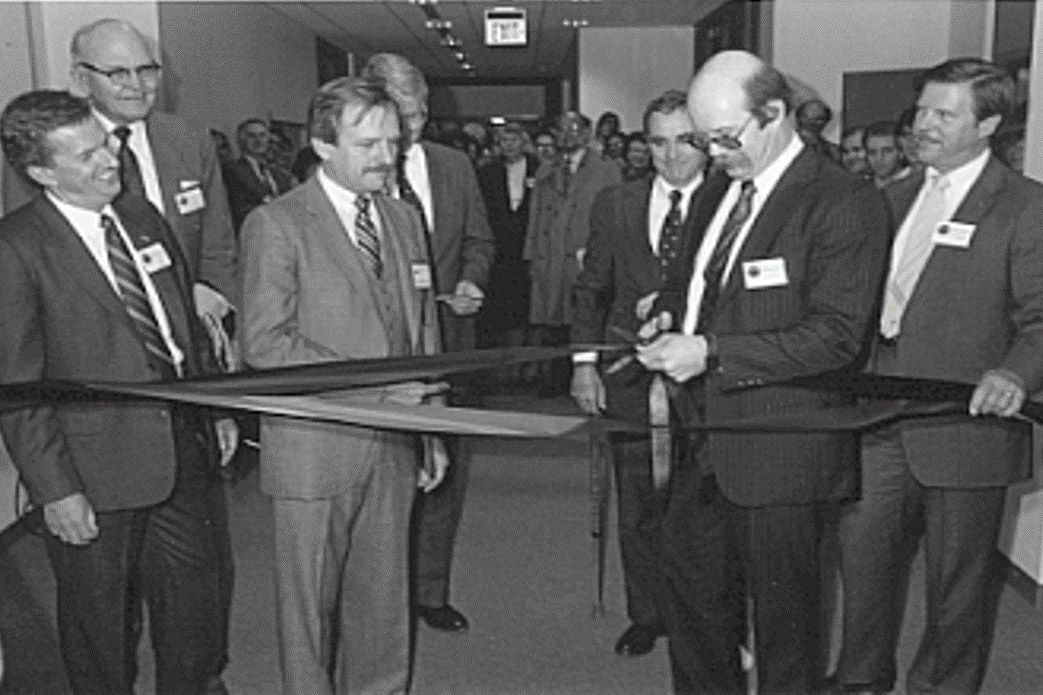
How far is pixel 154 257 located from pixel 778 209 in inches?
57.8

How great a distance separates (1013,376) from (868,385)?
0.33 metres

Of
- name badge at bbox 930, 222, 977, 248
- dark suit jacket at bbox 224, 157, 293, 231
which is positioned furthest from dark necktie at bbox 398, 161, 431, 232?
dark suit jacket at bbox 224, 157, 293, 231

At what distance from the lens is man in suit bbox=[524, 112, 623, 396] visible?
6418 mm

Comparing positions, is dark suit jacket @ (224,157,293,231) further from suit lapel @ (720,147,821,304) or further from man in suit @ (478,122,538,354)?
suit lapel @ (720,147,821,304)

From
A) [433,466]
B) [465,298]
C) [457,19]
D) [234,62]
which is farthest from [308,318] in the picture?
Answer: [457,19]

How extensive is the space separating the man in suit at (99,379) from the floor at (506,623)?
0.71m

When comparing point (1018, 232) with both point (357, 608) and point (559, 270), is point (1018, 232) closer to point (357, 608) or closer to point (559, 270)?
point (357, 608)

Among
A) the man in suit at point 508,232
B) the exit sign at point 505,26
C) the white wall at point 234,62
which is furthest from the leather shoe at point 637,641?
the exit sign at point 505,26

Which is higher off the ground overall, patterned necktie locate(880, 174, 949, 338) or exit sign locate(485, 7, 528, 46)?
exit sign locate(485, 7, 528, 46)

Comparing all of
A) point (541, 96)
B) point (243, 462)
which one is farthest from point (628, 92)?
point (541, 96)

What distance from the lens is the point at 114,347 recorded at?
250 centimetres

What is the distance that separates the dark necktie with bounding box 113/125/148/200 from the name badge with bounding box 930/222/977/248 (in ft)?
7.03

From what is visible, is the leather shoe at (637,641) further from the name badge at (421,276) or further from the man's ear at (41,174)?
the man's ear at (41,174)

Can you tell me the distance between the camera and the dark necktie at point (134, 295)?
2516 millimetres
